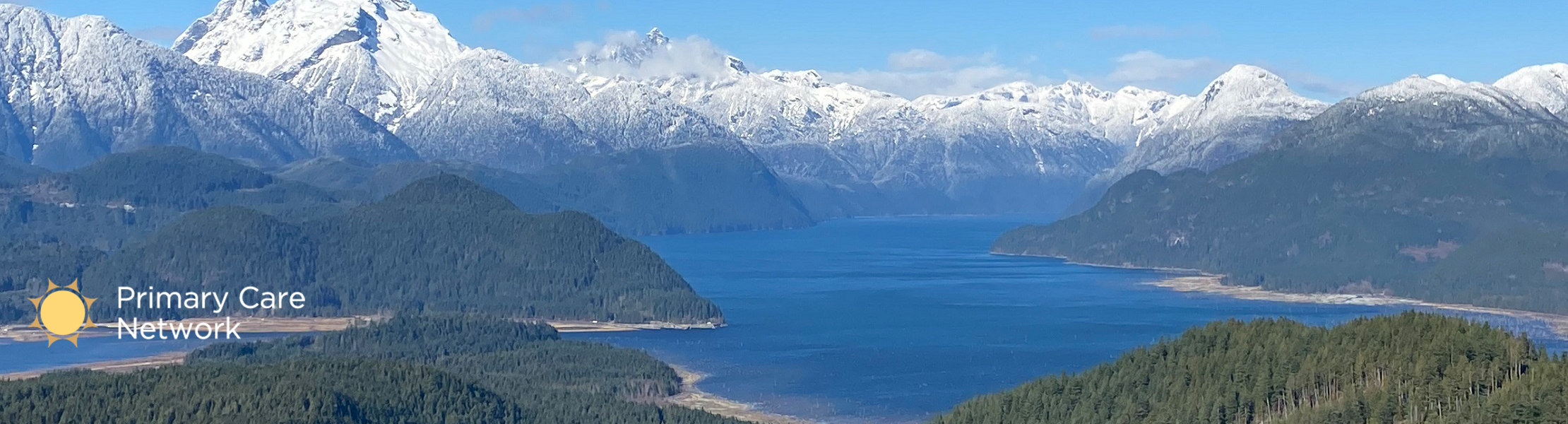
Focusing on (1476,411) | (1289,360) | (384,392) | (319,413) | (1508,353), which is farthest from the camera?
(384,392)

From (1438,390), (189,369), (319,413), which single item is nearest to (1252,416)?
(1438,390)

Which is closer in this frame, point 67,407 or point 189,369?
point 67,407

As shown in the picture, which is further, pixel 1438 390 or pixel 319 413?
pixel 319 413

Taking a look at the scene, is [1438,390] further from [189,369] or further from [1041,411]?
[189,369]

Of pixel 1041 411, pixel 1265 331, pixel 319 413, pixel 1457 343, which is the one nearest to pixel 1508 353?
pixel 1457 343

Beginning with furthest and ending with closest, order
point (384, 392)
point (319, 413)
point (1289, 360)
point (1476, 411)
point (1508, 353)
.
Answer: point (384, 392), point (319, 413), point (1289, 360), point (1508, 353), point (1476, 411)

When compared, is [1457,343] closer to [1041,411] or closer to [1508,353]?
[1508,353]
